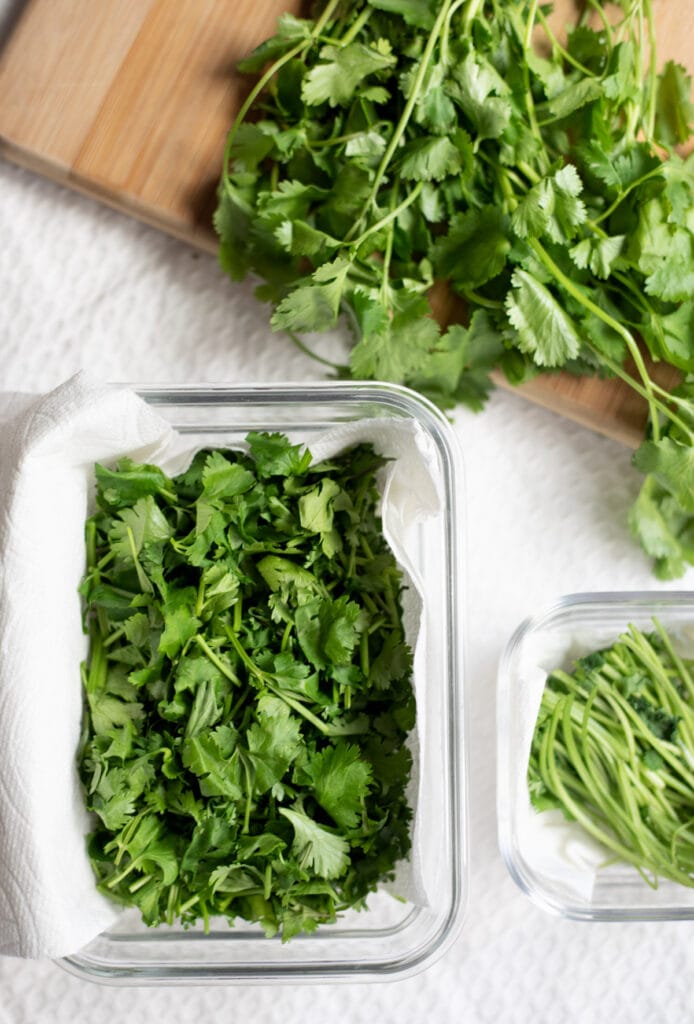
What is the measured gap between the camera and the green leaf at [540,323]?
84 cm

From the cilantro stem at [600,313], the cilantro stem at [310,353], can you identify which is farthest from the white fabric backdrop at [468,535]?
→ the cilantro stem at [600,313]

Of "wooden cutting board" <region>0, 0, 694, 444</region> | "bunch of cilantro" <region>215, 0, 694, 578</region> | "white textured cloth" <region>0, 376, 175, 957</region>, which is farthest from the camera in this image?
"wooden cutting board" <region>0, 0, 694, 444</region>

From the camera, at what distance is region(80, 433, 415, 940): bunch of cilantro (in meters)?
0.74

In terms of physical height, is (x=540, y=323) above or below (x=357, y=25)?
below

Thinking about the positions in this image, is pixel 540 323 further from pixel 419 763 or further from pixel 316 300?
pixel 419 763

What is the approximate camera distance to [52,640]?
744 millimetres

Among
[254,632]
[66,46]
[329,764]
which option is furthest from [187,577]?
[66,46]

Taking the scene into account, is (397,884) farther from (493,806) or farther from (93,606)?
(93,606)

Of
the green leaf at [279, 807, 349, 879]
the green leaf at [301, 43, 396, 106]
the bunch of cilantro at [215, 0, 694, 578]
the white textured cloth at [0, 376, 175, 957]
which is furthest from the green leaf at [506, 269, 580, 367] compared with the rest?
the green leaf at [279, 807, 349, 879]

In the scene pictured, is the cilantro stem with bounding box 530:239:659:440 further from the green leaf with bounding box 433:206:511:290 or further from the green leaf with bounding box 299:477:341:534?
the green leaf with bounding box 299:477:341:534

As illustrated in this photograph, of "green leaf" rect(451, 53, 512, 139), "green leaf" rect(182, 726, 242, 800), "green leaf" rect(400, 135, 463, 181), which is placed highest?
"green leaf" rect(451, 53, 512, 139)

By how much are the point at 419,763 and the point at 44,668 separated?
303 millimetres

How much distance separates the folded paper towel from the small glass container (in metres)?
0.14

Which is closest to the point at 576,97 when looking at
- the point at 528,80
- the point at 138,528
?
the point at 528,80
